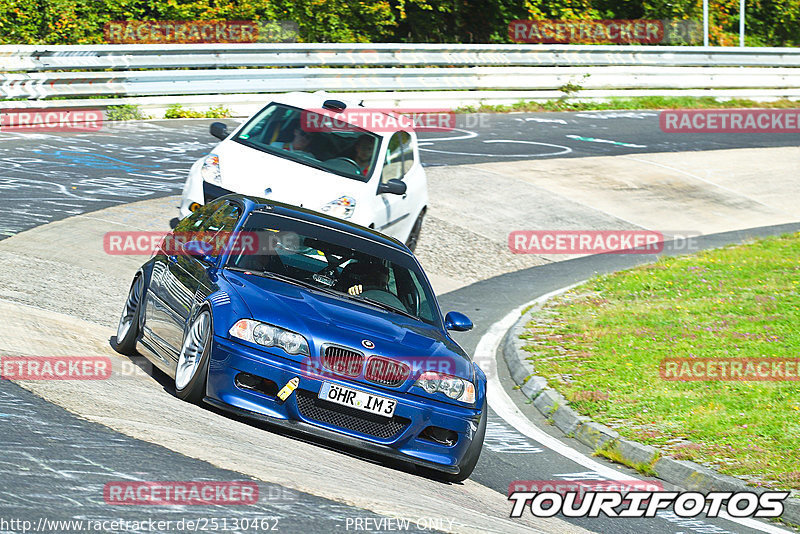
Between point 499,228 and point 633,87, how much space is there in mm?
12199

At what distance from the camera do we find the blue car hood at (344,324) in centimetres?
705

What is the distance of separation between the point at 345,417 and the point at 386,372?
0.39 m

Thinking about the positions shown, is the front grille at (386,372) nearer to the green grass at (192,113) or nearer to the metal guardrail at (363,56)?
the metal guardrail at (363,56)

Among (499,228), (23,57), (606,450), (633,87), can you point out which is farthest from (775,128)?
(606,450)

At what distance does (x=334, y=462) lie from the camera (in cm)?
669

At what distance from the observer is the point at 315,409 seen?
6902 mm

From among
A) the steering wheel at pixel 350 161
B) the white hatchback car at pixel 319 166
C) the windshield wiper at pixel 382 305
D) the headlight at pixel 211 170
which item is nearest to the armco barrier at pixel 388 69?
the white hatchback car at pixel 319 166

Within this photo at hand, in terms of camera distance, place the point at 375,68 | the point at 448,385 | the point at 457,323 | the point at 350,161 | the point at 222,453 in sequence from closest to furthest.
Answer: the point at 222,453 → the point at 448,385 → the point at 457,323 → the point at 350,161 → the point at 375,68

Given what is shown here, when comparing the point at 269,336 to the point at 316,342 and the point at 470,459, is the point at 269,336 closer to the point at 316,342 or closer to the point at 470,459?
the point at 316,342

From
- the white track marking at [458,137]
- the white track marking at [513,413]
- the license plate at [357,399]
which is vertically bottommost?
the white track marking at [513,413]

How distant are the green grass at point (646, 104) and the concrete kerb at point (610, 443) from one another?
15722 mm

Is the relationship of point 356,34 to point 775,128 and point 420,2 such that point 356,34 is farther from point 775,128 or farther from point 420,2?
point 775,128

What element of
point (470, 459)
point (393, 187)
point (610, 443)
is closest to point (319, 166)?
point (393, 187)

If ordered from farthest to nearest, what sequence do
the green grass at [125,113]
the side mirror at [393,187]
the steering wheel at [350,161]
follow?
the green grass at [125,113]
the steering wheel at [350,161]
the side mirror at [393,187]
